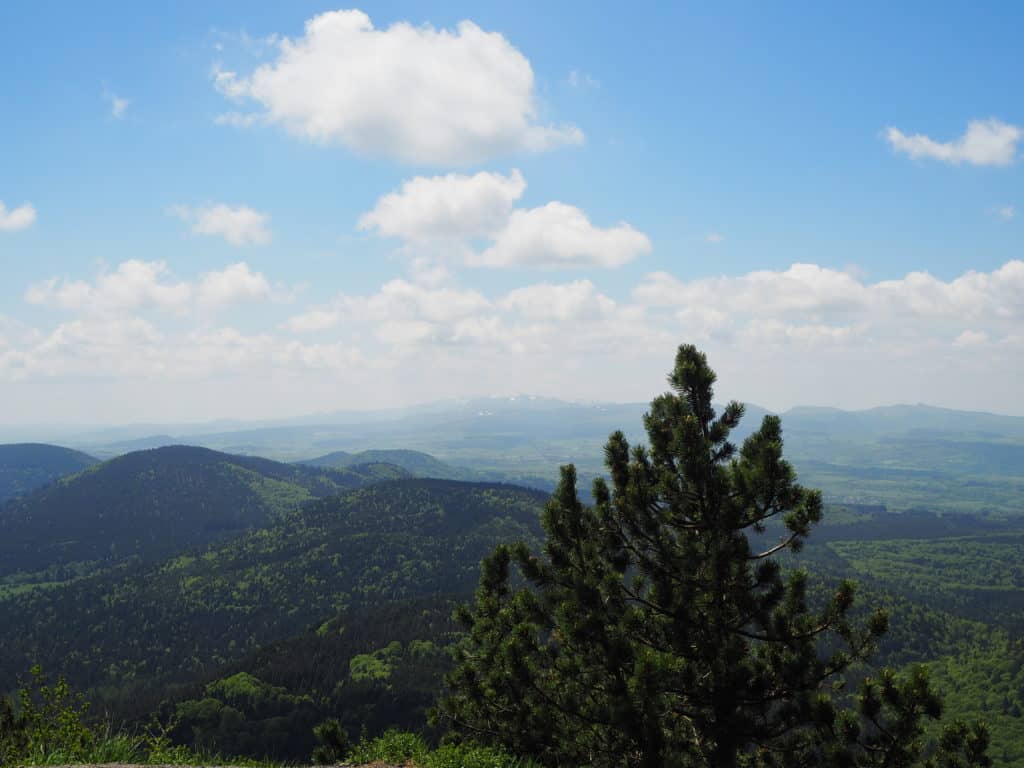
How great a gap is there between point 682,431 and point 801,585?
5.66m

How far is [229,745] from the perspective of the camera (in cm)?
12306

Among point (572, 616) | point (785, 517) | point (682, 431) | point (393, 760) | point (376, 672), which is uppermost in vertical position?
point (682, 431)

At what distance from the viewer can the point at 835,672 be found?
16375 millimetres

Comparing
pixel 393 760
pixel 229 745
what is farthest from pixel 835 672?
pixel 229 745

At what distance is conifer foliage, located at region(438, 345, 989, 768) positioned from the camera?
15.5 metres

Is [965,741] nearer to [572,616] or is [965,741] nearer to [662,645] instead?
[662,645]

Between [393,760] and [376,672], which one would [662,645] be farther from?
[376,672]

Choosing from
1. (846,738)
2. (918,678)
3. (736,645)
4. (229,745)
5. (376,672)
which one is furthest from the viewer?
(376,672)

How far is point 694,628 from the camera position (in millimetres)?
17188

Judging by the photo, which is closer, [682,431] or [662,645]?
[682,431]

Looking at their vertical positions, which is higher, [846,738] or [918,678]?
[918,678]

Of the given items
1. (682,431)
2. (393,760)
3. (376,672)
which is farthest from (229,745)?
(682,431)

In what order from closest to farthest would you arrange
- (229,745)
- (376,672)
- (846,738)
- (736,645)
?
(846,738) → (736,645) → (229,745) → (376,672)

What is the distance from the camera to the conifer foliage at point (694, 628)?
15461mm
